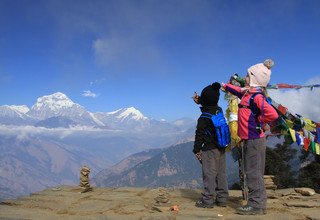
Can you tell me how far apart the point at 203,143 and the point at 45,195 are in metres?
5.78

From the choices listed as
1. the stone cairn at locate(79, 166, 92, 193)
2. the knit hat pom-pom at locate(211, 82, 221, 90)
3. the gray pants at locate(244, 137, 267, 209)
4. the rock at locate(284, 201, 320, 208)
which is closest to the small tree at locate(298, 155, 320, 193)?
the rock at locate(284, 201, 320, 208)

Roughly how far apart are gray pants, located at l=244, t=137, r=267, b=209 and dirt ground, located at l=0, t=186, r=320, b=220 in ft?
1.20

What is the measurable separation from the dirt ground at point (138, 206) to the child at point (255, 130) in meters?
0.37

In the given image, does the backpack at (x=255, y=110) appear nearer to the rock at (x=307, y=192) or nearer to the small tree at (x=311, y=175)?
the rock at (x=307, y=192)

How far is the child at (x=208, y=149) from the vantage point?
29.2 ft

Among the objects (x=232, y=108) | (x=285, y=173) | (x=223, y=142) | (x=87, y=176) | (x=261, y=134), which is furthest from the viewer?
(x=285, y=173)

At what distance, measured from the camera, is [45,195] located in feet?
38.5

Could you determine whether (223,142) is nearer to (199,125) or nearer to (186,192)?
(199,125)

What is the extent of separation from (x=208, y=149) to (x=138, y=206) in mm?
2438

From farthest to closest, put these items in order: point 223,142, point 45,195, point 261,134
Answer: point 45,195 → point 223,142 → point 261,134

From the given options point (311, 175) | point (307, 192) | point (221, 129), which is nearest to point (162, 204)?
point (221, 129)

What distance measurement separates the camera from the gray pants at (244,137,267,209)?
8148 millimetres

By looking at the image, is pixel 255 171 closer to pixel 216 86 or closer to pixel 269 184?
pixel 216 86

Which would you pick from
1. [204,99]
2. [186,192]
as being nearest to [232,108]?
[204,99]
